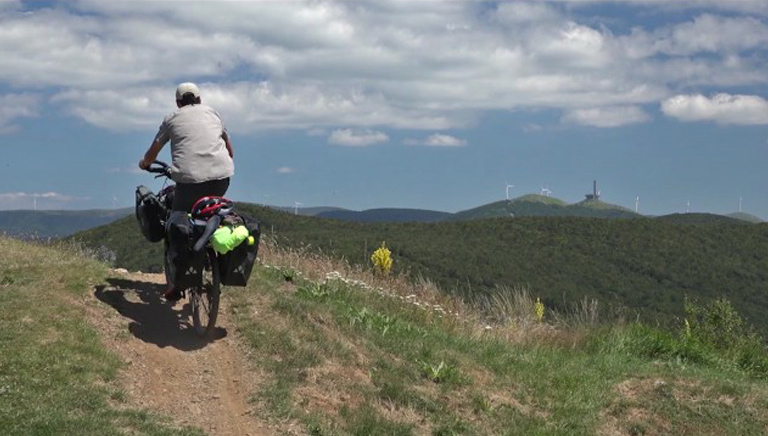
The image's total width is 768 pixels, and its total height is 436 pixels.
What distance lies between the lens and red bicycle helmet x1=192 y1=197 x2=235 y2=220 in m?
8.45

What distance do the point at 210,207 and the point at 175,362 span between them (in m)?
1.53

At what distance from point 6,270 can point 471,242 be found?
323 feet

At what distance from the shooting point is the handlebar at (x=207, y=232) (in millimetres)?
8219

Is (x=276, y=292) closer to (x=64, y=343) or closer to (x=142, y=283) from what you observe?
(x=142, y=283)

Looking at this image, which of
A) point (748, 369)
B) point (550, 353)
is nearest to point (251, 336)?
point (550, 353)

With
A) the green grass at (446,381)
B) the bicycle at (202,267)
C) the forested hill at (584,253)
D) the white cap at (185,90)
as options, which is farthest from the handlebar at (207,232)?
the forested hill at (584,253)

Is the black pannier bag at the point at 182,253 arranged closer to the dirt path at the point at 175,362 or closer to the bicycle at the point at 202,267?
the bicycle at the point at 202,267

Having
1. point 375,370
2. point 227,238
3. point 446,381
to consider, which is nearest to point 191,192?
point 227,238

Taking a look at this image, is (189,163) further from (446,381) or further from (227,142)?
(446,381)

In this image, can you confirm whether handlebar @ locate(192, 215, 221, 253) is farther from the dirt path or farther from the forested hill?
the forested hill

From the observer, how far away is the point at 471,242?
4210 inches

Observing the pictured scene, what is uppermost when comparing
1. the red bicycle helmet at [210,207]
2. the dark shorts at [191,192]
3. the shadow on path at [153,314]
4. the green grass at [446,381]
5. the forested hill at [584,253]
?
the dark shorts at [191,192]

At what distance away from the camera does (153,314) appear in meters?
9.39

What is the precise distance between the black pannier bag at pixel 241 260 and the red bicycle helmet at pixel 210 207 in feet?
0.68
